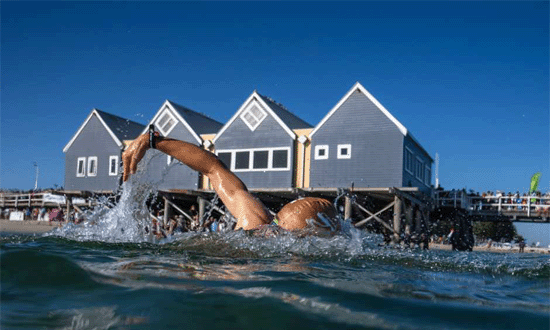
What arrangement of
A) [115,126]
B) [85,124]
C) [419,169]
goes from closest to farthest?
[419,169], [115,126], [85,124]

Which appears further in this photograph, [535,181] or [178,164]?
[535,181]

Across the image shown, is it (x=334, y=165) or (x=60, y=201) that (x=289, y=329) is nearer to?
(x=334, y=165)

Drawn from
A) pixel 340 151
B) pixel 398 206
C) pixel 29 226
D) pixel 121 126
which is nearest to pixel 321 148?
pixel 340 151

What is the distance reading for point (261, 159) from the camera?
2288 cm

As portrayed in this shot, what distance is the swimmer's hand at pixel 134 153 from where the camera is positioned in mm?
5242

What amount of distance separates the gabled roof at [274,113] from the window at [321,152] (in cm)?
128

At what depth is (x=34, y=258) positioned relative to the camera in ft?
8.66

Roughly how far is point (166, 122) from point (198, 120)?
6.29ft

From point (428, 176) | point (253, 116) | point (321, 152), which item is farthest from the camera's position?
point (428, 176)

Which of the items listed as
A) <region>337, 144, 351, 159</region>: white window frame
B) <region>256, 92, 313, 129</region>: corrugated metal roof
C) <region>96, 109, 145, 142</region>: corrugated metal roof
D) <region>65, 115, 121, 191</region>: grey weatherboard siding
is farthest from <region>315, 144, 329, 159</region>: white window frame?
<region>96, 109, 145, 142</region>: corrugated metal roof

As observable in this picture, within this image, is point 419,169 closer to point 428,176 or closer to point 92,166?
point 428,176

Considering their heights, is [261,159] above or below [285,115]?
below

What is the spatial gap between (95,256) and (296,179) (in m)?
19.0

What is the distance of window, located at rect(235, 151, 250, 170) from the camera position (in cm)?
A: 2311
